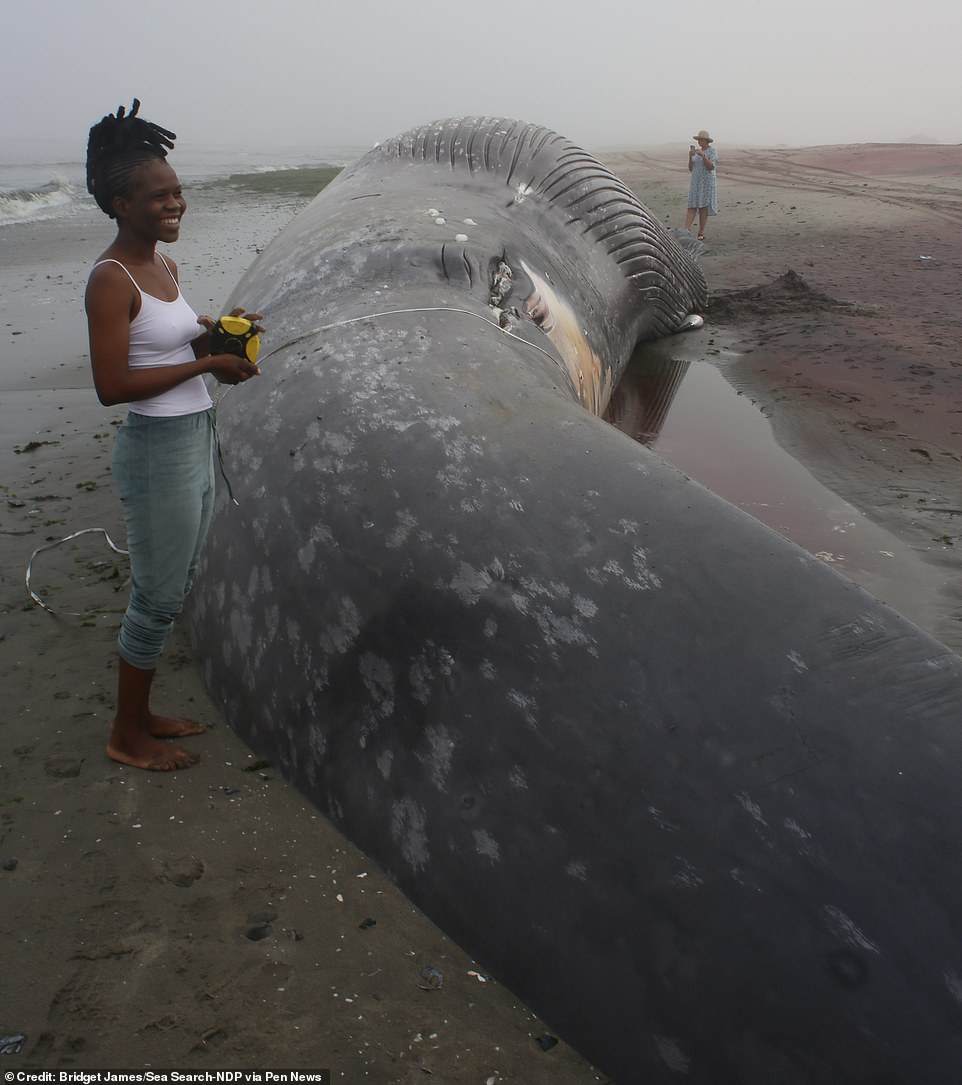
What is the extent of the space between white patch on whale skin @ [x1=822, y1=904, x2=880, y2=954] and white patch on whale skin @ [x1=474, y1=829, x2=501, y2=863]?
1.93ft

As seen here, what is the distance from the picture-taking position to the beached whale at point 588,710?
1509 mm

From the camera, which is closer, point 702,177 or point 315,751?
point 315,751

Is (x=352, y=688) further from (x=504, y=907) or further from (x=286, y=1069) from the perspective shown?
(x=286, y=1069)

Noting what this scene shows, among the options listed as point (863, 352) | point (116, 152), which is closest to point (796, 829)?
point (116, 152)

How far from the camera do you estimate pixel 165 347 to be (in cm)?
211

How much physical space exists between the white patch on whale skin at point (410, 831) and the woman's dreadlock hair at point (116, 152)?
1.41 meters

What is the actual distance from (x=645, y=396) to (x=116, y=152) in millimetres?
4052

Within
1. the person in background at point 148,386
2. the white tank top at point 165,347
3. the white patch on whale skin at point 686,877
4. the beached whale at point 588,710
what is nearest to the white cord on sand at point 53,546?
the beached whale at point 588,710

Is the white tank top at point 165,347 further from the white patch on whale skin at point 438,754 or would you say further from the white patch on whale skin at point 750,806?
the white patch on whale skin at point 750,806

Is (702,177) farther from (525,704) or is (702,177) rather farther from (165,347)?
(525,704)

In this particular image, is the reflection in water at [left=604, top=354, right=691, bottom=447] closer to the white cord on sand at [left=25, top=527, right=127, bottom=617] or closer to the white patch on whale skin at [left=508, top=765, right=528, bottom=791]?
the white cord on sand at [left=25, top=527, right=127, bottom=617]

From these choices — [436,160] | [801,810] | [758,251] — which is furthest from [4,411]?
[758,251]

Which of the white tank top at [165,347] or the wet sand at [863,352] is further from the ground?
the white tank top at [165,347]

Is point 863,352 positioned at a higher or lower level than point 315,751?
higher
